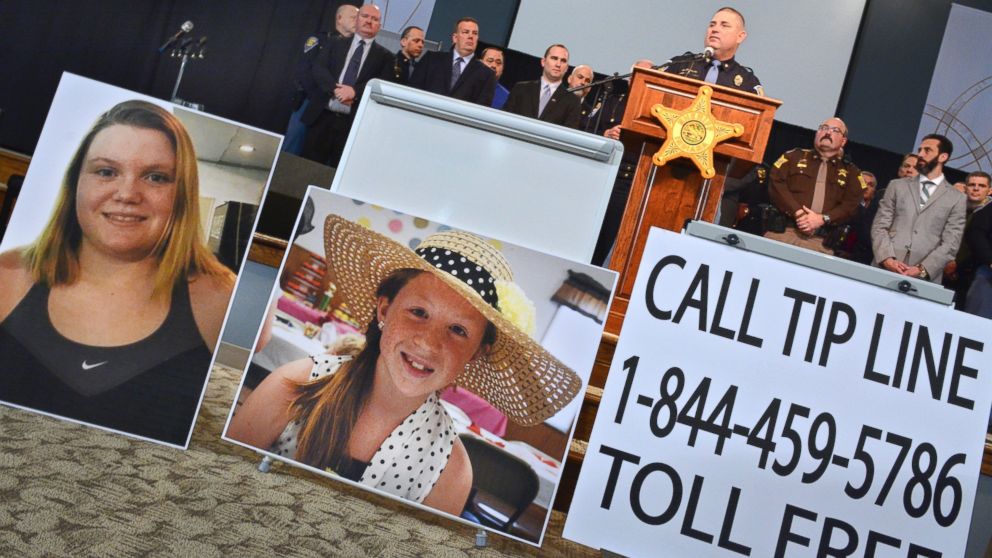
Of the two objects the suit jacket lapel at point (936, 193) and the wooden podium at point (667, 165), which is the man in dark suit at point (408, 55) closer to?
the wooden podium at point (667, 165)

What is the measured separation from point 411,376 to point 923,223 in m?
3.40

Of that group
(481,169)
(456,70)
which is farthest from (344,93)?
(481,169)

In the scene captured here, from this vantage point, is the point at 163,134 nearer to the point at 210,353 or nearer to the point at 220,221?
the point at 220,221

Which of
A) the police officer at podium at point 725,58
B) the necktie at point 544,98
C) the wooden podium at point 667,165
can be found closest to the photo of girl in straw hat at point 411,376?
Answer: the wooden podium at point 667,165

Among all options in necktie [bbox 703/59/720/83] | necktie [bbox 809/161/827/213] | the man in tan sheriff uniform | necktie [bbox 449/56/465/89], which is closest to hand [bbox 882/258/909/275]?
the man in tan sheriff uniform

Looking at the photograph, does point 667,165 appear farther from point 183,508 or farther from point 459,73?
point 459,73

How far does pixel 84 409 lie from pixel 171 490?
34 centimetres

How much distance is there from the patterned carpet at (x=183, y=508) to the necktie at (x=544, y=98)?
2960mm

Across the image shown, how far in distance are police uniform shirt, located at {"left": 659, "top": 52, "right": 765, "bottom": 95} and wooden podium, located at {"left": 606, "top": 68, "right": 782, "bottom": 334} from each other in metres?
0.71

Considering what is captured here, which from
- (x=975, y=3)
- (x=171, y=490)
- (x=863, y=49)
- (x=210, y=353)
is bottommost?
(x=171, y=490)

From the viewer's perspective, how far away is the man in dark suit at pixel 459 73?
491cm

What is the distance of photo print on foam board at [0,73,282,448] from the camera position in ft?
6.42

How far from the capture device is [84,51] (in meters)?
5.88

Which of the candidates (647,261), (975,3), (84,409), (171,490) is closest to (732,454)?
(647,261)
